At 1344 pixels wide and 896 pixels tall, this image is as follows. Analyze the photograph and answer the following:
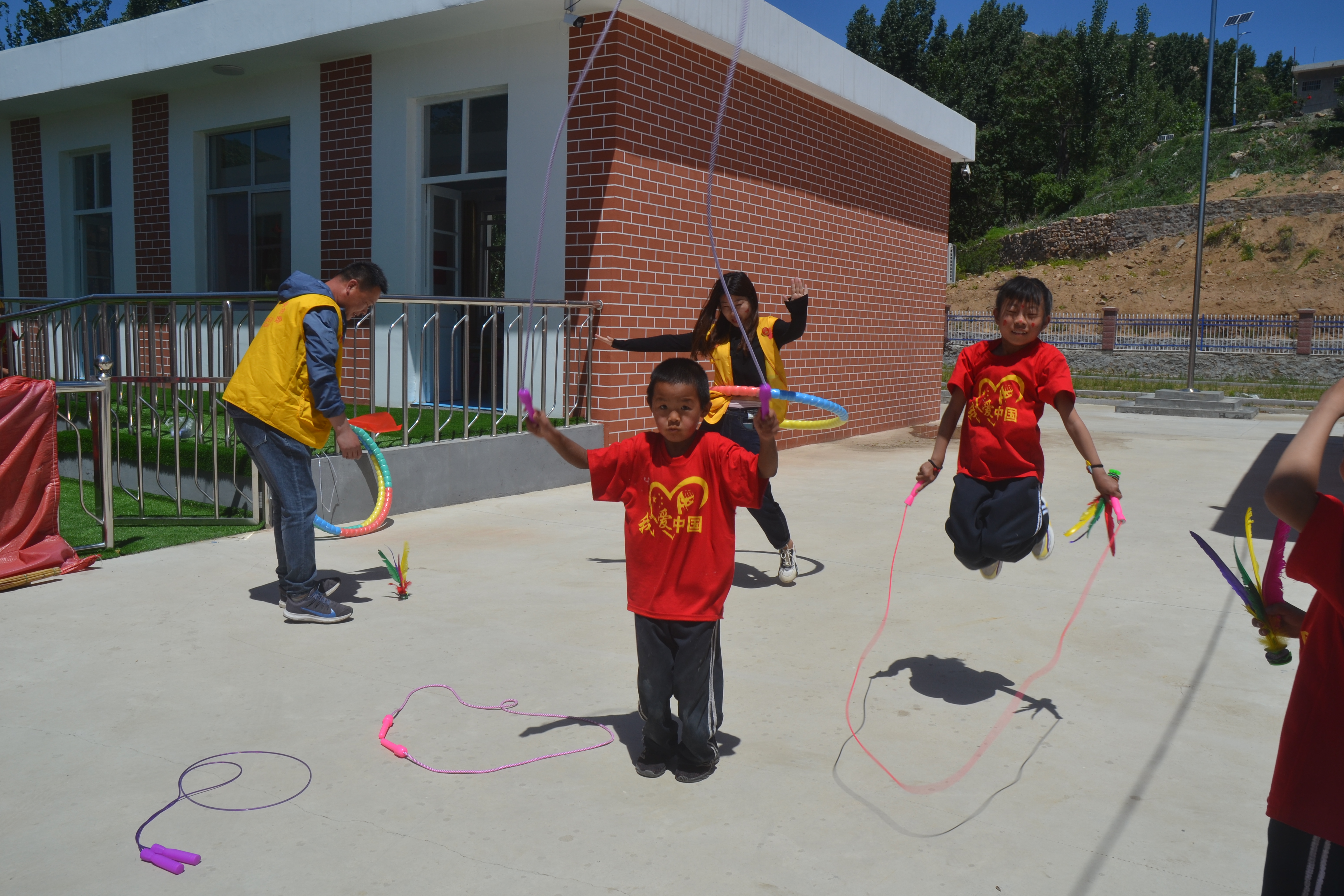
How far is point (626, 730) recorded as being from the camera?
146 inches

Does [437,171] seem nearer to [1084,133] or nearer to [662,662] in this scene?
[662,662]

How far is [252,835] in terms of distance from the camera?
9.48 feet

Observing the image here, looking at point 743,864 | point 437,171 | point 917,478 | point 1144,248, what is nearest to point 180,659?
point 743,864

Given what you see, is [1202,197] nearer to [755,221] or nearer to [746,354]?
[755,221]

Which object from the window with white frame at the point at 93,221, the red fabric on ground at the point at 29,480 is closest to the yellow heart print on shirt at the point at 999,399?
the red fabric on ground at the point at 29,480

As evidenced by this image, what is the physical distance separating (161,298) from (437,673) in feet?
16.1

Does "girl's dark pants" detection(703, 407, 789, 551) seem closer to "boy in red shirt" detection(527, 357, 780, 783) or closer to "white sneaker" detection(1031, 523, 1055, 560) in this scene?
"white sneaker" detection(1031, 523, 1055, 560)

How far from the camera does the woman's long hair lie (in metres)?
5.33

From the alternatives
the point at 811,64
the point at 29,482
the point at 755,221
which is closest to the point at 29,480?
the point at 29,482

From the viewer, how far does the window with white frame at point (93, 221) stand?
47.2ft

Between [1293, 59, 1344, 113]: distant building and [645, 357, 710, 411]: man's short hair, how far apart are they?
114 meters

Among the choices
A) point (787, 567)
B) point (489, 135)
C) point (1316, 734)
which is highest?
point (489, 135)

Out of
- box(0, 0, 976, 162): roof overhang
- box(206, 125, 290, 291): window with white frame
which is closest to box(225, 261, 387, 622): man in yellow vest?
box(0, 0, 976, 162): roof overhang

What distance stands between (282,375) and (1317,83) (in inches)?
4855
